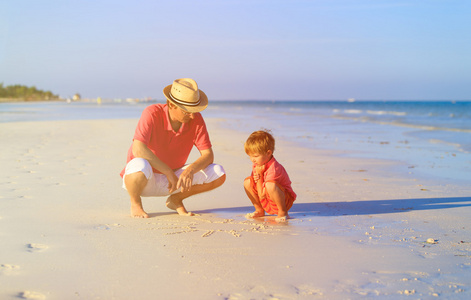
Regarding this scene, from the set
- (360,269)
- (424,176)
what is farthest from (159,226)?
(424,176)

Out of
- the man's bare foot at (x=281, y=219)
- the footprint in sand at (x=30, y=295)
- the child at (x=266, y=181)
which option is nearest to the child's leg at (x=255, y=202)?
the child at (x=266, y=181)

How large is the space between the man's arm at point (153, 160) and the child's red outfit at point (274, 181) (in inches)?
28.5

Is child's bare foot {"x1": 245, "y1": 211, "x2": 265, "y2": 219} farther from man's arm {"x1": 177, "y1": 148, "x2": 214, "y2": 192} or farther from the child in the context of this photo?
man's arm {"x1": 177, "y1": 148, "x2": 214, "y2": 192}

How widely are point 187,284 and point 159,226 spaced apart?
134 cm

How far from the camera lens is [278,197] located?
4219 millimetres

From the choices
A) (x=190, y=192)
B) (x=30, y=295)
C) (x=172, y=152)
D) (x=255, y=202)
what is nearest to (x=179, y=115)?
(x=172, y=152)

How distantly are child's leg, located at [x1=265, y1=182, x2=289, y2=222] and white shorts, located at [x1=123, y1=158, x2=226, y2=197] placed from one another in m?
0.56

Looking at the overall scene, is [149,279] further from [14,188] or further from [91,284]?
[14,188]

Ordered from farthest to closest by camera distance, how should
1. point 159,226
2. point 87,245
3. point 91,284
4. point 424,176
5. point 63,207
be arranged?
point 424,176
point 63,207
point 159,226
point 87,245
point 91,284

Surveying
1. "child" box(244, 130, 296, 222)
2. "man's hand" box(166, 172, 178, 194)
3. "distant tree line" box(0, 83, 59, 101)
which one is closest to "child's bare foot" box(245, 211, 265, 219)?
"child" box(244, 130, 296, 222)

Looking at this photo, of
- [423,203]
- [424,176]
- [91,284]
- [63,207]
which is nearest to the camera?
[91,284]

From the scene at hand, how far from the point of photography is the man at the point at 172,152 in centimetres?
416

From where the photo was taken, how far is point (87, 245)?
3.38 metres

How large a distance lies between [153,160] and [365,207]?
2.25m
